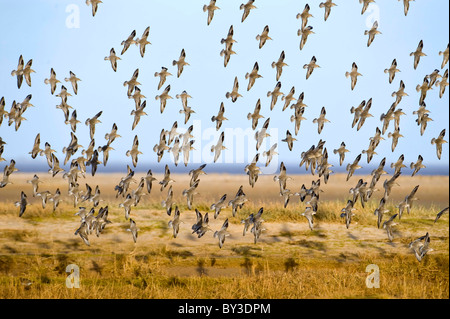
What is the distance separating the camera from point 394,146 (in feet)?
108

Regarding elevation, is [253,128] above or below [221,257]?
above

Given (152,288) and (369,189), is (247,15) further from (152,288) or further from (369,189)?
(152,288)

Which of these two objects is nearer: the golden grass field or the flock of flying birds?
the golden grass field

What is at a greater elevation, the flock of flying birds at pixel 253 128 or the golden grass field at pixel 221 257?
the flock of flying birds at pixel 253 128

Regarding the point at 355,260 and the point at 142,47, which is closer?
the point at 355,260

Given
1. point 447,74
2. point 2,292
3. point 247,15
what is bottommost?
point 2,292

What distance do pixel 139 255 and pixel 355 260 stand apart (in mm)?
9805

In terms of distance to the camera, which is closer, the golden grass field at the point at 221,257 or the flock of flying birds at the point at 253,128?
the golden grass field at the point at 221,257

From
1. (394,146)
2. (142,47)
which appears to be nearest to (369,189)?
(394,146)

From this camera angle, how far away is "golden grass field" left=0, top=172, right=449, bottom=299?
26.3m

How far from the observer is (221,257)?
3094 cm

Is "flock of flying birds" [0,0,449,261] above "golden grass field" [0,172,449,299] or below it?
above

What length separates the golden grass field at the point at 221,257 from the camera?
26297 millimetres
